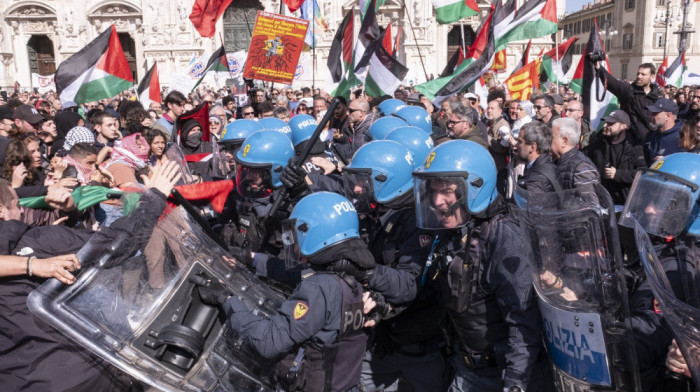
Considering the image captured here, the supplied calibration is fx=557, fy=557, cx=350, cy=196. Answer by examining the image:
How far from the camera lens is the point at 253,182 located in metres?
4.34

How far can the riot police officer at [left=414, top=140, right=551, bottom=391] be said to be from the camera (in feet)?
8.77

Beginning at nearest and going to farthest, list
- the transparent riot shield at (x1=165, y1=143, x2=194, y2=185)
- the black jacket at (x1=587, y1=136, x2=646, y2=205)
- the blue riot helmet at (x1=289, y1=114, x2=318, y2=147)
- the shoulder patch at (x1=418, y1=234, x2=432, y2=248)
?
the shoulder patch at (x1=418, y1=234, x2=432, y2=248) → the transparent riot shield at (x1=165, y1=143, x2=194, y2=185) → the blue riot helmet at (x1=289, y1=114, x2=318, y2=147) → the black jacket at (x1=587, y1=136, x2=646, y2=205)

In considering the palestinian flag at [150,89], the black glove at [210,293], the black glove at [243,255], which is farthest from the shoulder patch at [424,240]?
the palestinian flag at [150,89]

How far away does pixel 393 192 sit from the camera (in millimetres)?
3871

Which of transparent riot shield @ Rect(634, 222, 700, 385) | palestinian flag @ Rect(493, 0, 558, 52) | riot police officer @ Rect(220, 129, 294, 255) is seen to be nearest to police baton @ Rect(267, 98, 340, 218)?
riot police officer @ Rect(220, 129, 294, 255)

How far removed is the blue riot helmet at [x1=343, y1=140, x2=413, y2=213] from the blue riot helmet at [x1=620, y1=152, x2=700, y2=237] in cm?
147

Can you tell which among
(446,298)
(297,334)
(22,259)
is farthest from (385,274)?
(22,259)

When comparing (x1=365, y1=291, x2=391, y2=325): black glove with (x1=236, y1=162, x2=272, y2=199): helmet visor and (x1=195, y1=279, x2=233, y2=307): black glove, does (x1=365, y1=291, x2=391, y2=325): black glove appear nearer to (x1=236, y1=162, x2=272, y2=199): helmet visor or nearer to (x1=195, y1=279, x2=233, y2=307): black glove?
(x1=195, y1=279, x2=233, y2=307): black glove

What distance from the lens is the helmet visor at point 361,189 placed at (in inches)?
152

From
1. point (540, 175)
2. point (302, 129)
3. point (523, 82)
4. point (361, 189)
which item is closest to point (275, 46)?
point (302, 129)

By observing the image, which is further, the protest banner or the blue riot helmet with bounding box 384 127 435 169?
the protest banner

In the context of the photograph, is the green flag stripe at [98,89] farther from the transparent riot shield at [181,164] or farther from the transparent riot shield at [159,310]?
the transparent riot shield at [159,310]

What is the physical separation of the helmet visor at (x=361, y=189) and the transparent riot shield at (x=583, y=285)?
5.20ft

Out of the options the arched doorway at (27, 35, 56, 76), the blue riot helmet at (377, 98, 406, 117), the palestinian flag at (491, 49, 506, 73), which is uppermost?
the arched doorway at (27, 35, 56, 76)
